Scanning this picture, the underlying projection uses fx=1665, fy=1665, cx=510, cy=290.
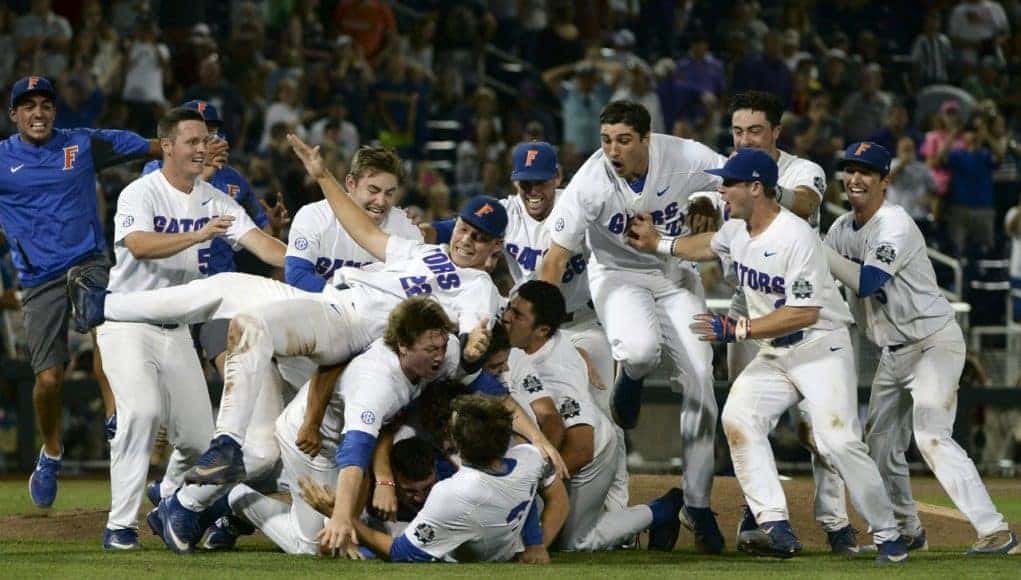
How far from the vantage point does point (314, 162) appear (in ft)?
30.4

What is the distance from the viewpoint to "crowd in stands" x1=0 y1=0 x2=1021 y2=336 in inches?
679

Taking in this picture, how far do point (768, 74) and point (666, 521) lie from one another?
10906 mm

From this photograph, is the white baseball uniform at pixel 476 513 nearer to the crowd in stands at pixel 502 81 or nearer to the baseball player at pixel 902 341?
the baseball player at pixel 902 341

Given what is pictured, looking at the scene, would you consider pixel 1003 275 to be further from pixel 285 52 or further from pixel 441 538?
pixel 441 538

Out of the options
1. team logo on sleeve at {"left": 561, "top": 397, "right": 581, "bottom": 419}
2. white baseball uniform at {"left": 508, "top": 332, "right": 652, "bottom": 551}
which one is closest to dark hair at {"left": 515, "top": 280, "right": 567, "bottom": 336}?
white baseball uniform at {"left": 508, "top": 332, "right": 652, "bottom": 551}

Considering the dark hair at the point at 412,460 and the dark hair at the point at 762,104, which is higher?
the dark hair at the point at 762,104

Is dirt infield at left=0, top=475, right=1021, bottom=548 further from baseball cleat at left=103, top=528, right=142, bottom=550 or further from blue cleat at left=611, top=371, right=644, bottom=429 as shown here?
baseball cleat at left=103, top=528, right=142, bottom=550

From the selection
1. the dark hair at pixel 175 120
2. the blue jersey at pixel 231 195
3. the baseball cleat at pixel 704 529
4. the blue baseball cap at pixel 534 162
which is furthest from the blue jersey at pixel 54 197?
the baseball cleat at pixel 704 529

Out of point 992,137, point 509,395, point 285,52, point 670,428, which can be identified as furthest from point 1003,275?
point 509,395

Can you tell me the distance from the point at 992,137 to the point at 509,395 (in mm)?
11490

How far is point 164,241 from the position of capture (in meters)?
9.25

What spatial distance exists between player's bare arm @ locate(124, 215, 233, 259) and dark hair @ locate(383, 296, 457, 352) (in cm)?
117

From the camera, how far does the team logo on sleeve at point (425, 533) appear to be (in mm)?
8234

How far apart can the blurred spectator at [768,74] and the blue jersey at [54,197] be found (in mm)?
10457
